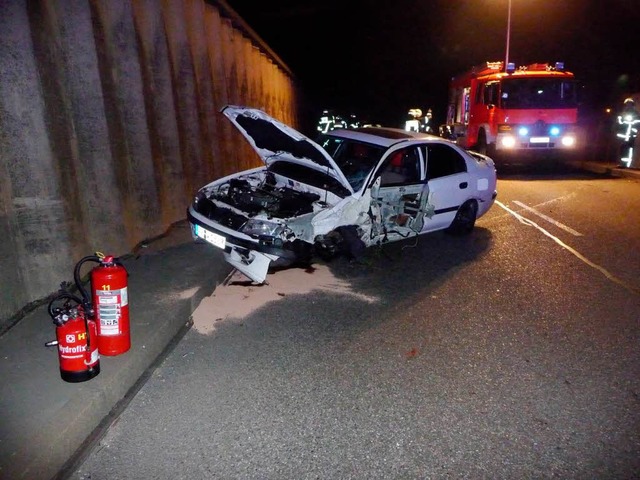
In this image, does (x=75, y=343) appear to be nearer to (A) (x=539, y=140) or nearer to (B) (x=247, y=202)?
(B) (x=247, y=202)

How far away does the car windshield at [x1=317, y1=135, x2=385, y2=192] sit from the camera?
6.35 meters

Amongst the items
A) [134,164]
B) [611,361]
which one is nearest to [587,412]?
[611,361]

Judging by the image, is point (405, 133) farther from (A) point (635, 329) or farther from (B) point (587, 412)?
(B) point (587, 412)

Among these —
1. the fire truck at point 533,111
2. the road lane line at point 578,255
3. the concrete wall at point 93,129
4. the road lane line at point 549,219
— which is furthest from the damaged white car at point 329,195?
the fire truck at point 533,111

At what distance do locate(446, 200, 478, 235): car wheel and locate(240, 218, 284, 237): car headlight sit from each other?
11.4 ft

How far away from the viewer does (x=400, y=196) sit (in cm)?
663

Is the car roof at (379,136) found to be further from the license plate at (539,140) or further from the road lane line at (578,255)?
the license plate at (539,140)

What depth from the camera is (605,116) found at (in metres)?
19.1

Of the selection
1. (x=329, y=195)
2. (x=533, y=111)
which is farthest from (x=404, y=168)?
(x=533, y=111)

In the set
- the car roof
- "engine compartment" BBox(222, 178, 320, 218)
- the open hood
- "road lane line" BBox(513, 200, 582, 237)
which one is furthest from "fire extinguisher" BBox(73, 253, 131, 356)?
"road lane line" BBox(513, 200, 582, 237)

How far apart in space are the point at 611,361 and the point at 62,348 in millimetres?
4006

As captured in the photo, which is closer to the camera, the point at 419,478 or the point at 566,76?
the point at 419,478

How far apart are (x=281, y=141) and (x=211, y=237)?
1485 millimetres

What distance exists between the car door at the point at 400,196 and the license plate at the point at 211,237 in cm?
189
